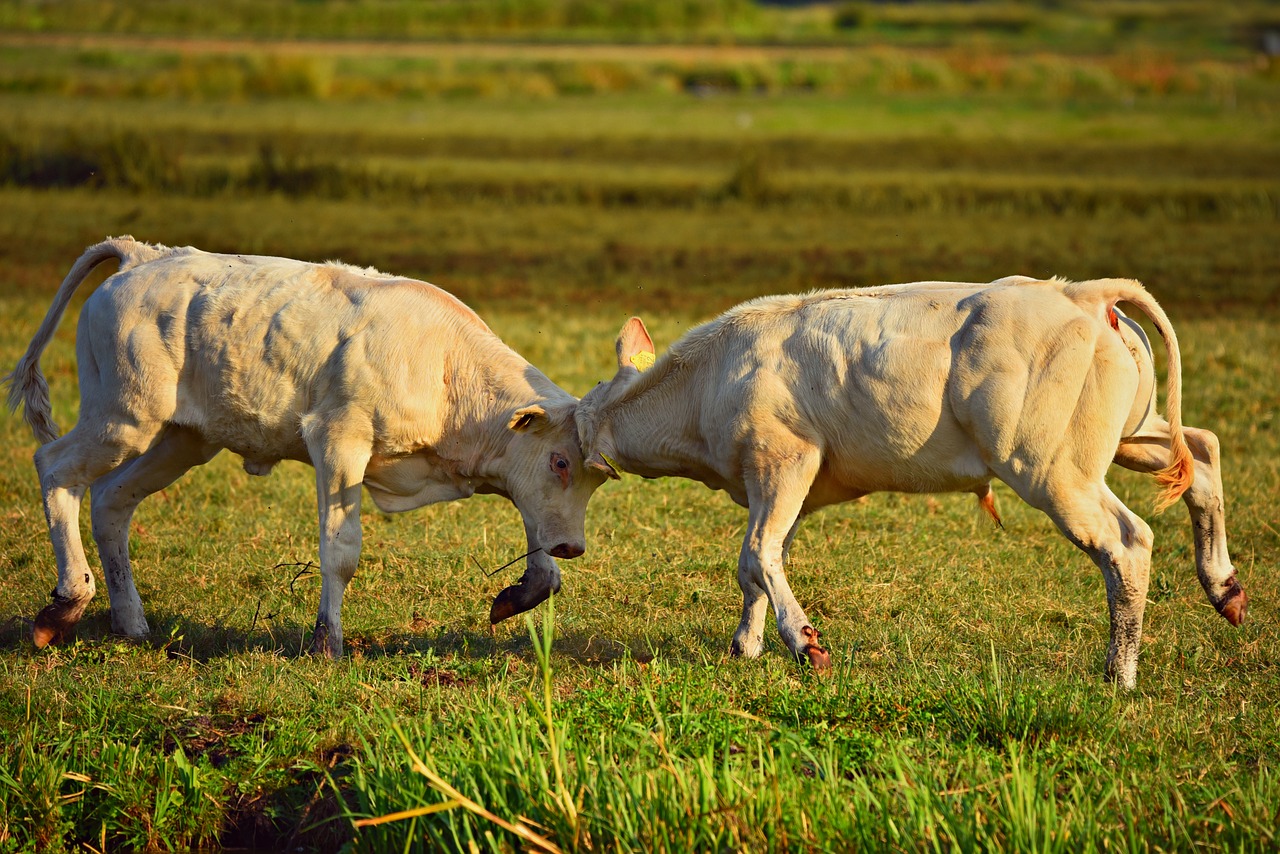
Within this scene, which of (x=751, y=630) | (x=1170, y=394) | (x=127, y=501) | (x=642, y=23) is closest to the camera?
(x=1170, y=394)

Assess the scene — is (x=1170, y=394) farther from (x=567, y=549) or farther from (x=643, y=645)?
(x=567, y=549)

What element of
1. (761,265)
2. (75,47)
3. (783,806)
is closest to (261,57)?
(75,47)

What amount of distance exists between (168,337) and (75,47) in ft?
147

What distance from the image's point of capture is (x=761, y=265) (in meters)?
19.6

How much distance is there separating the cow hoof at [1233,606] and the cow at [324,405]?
2.92 m

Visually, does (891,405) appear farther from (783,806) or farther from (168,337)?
(168,337)

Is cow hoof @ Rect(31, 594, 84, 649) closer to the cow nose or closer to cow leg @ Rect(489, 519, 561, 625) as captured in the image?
cow leg @ Rect(489, 519, 561, 625)

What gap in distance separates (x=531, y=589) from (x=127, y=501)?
2.23m

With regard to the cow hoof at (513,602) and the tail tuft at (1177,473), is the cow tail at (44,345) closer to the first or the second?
the cow hoof at (513,602)

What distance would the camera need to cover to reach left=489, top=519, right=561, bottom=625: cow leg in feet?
21.9

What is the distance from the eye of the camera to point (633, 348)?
23.3 feet

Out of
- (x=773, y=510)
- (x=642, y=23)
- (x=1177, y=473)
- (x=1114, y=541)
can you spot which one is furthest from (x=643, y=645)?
(x=642, y=23)

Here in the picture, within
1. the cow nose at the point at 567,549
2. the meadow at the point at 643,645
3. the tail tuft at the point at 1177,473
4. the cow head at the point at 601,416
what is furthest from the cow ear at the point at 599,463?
the tail tuft at the point at 1177,473

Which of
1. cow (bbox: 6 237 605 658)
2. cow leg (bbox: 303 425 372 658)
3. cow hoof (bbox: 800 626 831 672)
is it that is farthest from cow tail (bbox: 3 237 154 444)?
cow hoof (bbox: 800 626 831 672)
